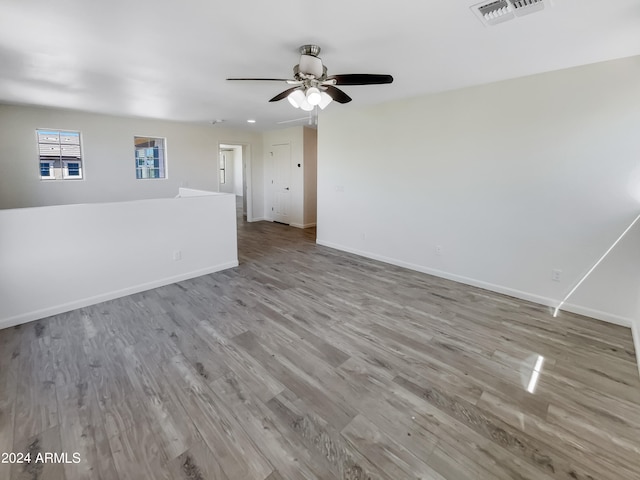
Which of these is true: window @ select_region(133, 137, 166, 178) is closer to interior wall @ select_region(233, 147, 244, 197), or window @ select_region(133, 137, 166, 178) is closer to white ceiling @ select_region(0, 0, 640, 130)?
white ceiling @ select_region(0, 0, 640, 130)

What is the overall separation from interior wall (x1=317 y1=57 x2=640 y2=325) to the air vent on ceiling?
1481 mm

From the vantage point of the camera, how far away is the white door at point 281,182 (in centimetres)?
760

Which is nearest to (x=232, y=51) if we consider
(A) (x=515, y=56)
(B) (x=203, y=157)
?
(A) (x=515, y=56)

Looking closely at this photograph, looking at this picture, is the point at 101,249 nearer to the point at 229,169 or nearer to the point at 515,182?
the point at 515,182

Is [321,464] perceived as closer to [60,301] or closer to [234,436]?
[234,436]

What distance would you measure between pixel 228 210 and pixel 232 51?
2.19 m

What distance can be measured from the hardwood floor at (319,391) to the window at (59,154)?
Result: 12.4 feet

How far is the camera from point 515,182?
3496mm

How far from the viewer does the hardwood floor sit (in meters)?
1.56

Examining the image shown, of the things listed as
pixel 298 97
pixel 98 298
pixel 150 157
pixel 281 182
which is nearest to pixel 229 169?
pixel 281 182

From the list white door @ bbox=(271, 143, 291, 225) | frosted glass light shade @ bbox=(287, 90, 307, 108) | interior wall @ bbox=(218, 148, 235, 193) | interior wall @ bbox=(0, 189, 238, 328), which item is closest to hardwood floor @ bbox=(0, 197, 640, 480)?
interior wall @ bbox=(0, 189, 238, 328)

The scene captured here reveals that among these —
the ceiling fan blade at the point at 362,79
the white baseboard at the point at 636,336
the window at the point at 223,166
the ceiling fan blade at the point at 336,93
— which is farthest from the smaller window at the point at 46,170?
the white baseboard at the point at 636,336

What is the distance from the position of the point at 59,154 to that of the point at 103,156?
646 mm

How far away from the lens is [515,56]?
277cm
